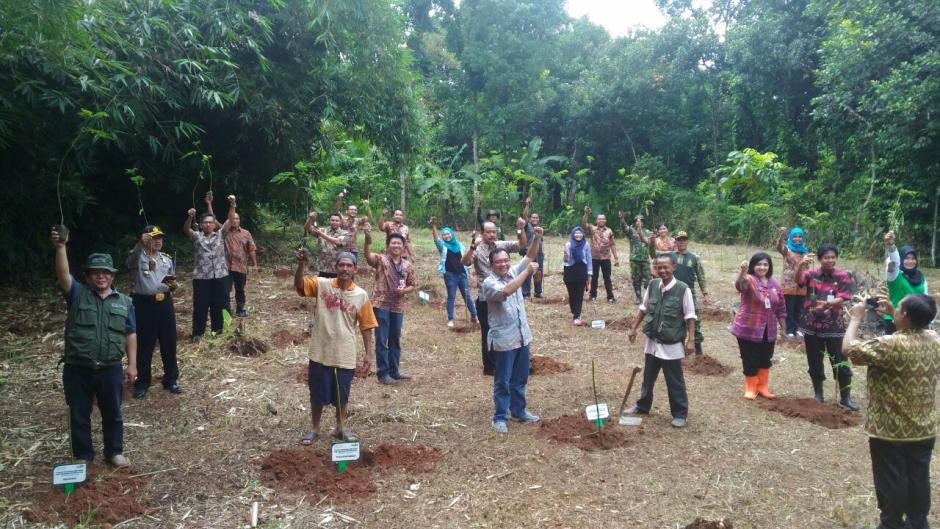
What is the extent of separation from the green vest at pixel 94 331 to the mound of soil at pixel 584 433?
11.3 feet

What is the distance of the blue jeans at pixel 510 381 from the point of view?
18.0 feet

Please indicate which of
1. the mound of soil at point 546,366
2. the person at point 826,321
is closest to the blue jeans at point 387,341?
the mound of soil at point 546,366

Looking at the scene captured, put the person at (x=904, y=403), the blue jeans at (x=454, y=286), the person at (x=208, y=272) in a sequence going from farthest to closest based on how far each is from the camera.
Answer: the blue jeans at (x=454, y=286)
the person at (x=208, y=272)
the person at (x=904, y=403)

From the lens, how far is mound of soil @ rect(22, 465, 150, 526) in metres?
3.98

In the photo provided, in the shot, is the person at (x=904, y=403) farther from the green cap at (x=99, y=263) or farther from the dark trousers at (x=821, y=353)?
the green cap at (x=99, y=263)

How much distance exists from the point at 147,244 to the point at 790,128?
21.3 m

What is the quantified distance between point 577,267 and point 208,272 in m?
5.49

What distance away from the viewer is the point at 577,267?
9992 mm

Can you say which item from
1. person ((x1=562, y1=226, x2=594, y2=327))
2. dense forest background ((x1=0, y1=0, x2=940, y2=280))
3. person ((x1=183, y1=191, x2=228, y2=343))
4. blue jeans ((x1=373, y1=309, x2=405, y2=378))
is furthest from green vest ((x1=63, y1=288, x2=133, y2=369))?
person ((x1=562, y1=226, x2=594, y2=327))

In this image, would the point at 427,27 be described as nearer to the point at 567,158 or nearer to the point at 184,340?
the point at 567,158

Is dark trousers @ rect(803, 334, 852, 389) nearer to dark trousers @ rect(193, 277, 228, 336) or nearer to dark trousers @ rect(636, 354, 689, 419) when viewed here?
dark trousers @ rect(636, 354, 689, 419)

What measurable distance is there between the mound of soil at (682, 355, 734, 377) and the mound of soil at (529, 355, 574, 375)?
1.51 metres

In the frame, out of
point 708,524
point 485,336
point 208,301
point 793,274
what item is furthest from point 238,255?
point 793,274

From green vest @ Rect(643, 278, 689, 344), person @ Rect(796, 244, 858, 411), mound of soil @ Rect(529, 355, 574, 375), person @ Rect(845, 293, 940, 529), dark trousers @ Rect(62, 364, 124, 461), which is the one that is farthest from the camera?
mound of soil @ Rect(529, 355, 574, 375)
